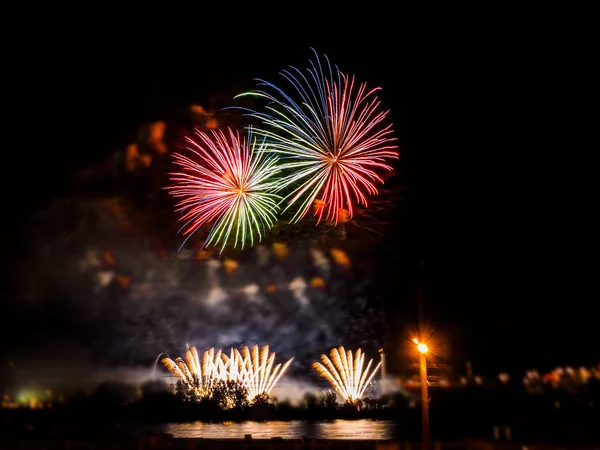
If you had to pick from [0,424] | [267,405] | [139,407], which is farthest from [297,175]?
[267,405]

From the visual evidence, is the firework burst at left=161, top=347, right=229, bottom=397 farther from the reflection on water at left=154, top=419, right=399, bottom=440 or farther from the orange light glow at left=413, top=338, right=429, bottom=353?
the orange light glow at left=413, top=338, right=429, bottom=353

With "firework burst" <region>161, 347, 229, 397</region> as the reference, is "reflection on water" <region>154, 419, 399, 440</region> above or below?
below

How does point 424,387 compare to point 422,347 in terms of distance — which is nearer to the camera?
point 422,347

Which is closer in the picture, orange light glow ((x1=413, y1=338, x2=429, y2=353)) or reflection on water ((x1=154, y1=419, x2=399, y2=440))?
orange light glow ((x1=413, y1=338, x2=429, y2=353))

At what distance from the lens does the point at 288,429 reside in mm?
59312

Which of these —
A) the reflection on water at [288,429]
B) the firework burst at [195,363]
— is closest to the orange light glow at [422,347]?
the firework burst at [195,363]

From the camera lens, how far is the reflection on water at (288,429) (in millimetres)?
49688

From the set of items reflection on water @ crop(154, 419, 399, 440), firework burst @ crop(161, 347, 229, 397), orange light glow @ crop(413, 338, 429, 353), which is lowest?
reflection on water @ crop(154, 419, 399, 440)

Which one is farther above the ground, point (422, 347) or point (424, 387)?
point (422, 347)

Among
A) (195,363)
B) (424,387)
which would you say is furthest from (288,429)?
(424,387)

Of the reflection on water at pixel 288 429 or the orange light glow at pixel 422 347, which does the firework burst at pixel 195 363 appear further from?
the orange light glow at pixel 422 347

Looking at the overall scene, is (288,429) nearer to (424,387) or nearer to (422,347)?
(424,387)

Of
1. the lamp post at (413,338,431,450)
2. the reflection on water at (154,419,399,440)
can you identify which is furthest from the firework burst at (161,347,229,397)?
the lamp post at (413,338,431,450)

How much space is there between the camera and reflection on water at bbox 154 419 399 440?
1956 inches
